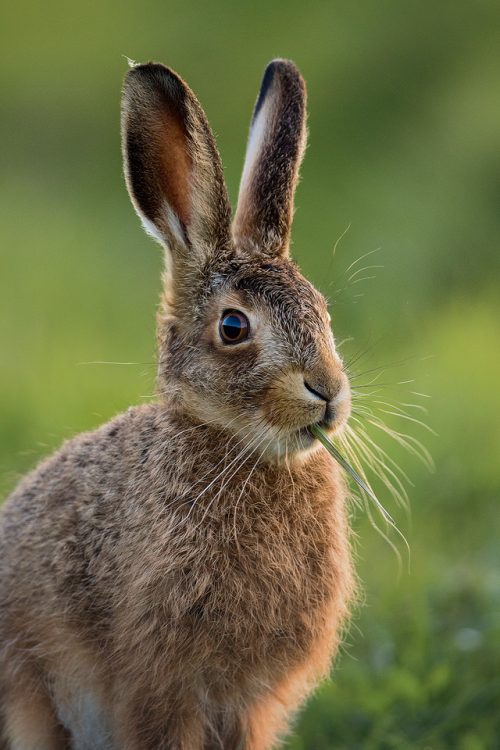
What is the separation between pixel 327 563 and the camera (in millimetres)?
3895

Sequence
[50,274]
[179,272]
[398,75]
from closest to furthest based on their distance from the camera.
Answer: [179,272] < [50,274] < [398,75]

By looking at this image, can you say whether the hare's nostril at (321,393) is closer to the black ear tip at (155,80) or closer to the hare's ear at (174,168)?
the hare's ear at (174,168)

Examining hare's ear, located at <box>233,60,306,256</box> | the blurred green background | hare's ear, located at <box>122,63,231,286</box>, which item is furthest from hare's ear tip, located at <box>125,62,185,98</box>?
the blurred green background

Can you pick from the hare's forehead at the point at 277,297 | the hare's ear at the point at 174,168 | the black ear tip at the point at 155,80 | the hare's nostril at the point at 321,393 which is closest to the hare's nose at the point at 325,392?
the hare's nostril at the point at 321,393

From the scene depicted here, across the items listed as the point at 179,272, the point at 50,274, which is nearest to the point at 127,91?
the point at 179,272

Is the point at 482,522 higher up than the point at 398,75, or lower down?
lower down

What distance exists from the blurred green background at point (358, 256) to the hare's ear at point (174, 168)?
47cm

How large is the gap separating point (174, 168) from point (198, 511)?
97 cm

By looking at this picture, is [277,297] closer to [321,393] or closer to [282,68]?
[321,393]

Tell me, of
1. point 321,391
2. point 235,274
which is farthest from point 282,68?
point 321,391

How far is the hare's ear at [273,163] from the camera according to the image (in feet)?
12.9

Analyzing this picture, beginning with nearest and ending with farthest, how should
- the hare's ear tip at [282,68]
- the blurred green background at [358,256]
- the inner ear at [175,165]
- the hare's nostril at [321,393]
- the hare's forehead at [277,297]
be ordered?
1. the hare's nostril at [321,393]
2. the hare's forehead at [277,297]
3. the inner ear at [175,165]
4. the hare's ear tip at [282,68]
5. the blurred green background at [358,256]

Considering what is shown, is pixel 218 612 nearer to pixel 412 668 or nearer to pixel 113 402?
pixel 412 668

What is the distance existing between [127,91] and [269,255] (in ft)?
1.95
